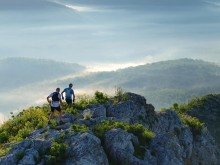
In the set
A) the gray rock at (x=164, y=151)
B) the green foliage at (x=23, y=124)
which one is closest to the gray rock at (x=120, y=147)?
the gray rock at (x=164, y=151)

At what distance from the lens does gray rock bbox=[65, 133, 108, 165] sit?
32.1m

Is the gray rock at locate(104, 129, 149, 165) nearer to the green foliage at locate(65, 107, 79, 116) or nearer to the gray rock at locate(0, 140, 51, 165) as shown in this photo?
the gray rock at locate(0, 140, 51, 165)

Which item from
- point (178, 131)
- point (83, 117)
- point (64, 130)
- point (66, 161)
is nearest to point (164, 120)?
point (178, 131)

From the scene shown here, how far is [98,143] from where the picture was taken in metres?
33.6

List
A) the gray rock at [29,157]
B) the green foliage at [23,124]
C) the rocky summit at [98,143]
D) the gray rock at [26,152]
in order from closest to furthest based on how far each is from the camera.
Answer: the gray rock at [29,157], the gray rock at [26,152], the rocky summit at [98,143], the green foliage at [23,124]

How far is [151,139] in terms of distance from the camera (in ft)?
125

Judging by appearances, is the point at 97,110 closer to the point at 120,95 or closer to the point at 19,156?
the point at 120,95

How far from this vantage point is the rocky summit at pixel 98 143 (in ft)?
106

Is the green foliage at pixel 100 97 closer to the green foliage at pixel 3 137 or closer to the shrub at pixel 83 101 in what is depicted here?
the shrub at pixel 83 101

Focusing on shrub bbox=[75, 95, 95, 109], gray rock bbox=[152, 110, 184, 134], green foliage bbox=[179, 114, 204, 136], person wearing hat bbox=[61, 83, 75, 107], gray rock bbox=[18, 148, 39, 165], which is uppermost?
person wearing hat bbox=[61, 83, 75, 107]

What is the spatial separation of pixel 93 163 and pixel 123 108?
15.9m

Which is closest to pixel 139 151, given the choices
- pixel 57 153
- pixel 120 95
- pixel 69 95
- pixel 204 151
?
pixel 57 153

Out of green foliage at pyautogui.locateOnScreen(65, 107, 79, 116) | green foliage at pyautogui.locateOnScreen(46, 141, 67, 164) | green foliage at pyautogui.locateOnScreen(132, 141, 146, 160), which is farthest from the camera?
green foliage at pyautogui.locateOnScreen(65, 107, 79, 116)

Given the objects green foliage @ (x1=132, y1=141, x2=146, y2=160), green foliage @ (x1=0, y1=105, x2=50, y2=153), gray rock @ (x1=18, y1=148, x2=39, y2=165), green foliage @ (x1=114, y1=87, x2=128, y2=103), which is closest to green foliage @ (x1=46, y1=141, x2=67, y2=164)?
gray rock @ (x1=18, y1=148, x2=39, y2=165)
